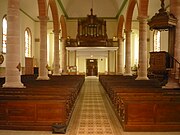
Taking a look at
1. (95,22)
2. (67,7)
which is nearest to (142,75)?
(95,22)

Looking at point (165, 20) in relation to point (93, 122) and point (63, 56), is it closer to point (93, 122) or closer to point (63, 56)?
point (93, 122)

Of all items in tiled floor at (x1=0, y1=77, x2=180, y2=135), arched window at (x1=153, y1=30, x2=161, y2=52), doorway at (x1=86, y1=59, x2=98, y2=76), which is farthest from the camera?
doorway at (x1=86, y1=59, x2=98, y2=76)

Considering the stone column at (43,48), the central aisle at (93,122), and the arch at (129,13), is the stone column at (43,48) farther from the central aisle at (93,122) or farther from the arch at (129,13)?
the arch at (129,13)

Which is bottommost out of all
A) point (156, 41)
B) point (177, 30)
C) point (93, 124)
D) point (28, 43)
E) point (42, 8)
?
point (93, 124)

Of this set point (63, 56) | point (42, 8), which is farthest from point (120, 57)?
point (42, 8)

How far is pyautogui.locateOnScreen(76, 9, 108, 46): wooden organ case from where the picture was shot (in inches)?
1019

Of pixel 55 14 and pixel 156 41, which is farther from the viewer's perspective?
pixel 156 41

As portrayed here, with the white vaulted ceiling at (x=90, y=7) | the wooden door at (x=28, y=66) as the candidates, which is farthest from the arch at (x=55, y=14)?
the white vaulted ceiling at (x=90, y=7)

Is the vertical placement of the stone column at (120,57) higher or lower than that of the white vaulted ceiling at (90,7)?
lower

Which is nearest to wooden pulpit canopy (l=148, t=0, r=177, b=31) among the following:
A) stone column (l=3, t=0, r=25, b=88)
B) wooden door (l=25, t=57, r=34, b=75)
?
stone column (l=3, t=0, r=25, b=88)

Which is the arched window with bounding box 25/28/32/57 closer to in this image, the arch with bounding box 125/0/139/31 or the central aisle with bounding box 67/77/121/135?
the arch with bounding box 125/0/139/31

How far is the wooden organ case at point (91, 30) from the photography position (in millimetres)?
25875

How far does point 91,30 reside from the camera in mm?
26875

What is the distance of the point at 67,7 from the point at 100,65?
10.9 m
